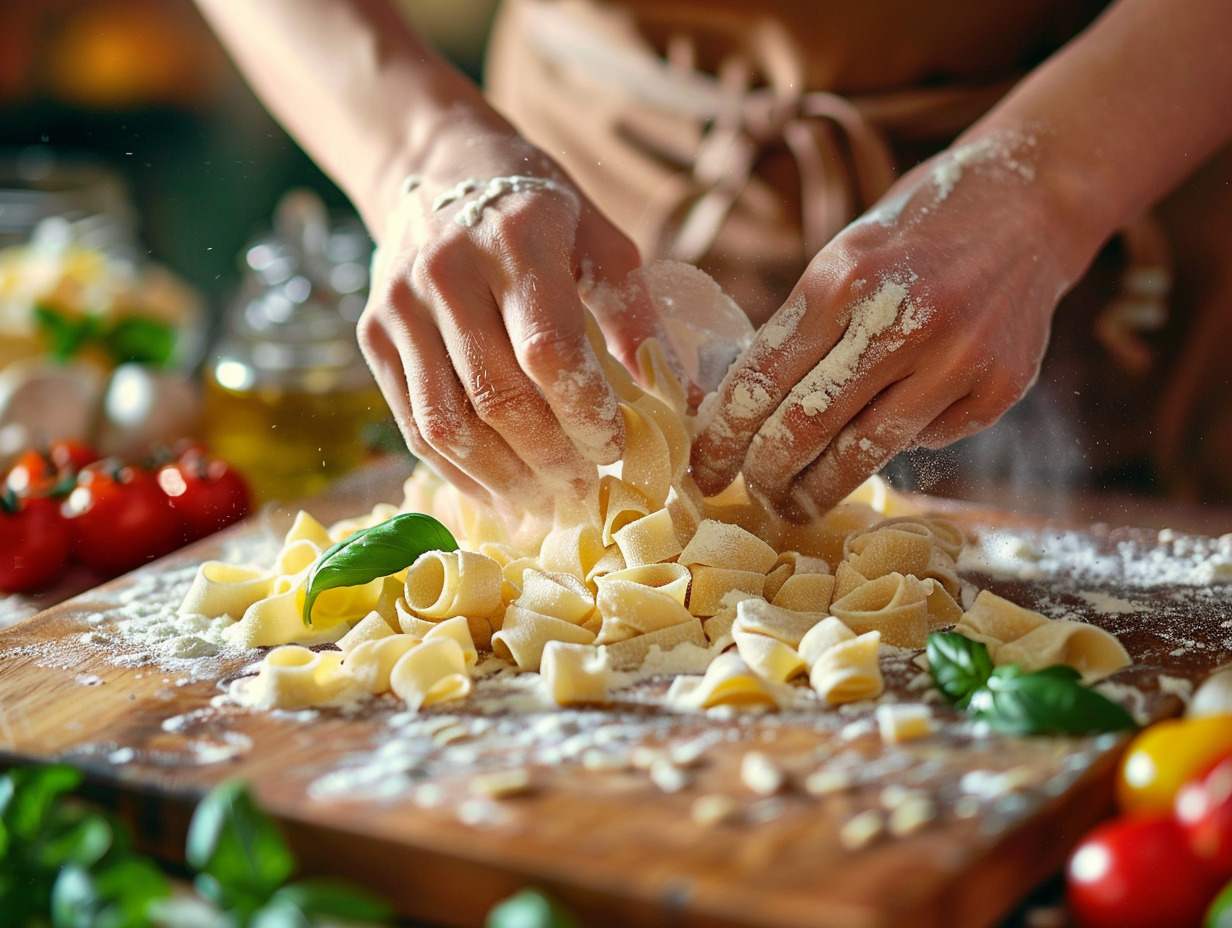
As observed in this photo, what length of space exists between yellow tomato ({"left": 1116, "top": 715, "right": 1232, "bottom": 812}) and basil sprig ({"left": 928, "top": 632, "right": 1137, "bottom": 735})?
0.05 m

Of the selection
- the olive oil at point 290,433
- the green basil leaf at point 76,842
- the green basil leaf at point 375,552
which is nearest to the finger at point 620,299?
the green basil leaf at point 375,552

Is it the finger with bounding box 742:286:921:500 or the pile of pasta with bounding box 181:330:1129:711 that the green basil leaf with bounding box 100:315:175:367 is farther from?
the finger with bounding box 742:286:921:500

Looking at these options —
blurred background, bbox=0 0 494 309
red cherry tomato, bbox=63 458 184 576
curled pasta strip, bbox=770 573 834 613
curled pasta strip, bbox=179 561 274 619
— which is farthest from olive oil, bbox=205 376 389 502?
blurred background, bbox=0 0 494 309

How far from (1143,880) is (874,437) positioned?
63 cm

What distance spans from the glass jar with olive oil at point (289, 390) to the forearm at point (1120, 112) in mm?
993

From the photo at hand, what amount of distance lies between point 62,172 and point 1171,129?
304 cm

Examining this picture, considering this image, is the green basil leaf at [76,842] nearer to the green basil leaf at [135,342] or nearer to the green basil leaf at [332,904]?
the green basil leaf at [332,904]

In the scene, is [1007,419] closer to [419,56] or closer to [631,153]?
[631,153]

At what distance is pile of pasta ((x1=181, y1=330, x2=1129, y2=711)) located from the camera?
1182mm

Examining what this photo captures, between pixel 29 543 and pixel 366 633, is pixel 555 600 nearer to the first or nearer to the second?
pixel 366 633

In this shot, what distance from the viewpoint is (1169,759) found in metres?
0.93

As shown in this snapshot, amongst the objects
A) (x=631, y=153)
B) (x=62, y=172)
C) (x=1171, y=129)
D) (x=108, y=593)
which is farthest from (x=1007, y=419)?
(x=62, y=172)

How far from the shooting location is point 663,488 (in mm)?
1401

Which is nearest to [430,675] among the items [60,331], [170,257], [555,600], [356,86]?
[555,600]
